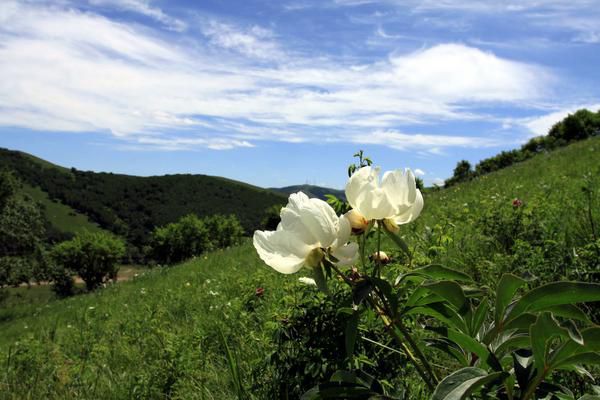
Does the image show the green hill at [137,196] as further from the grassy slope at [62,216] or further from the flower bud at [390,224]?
the flower bud at [390,224]

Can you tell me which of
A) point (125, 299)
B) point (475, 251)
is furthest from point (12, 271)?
point (475, 251)

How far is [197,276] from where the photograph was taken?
823 cm

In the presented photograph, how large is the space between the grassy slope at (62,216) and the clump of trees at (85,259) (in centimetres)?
6502

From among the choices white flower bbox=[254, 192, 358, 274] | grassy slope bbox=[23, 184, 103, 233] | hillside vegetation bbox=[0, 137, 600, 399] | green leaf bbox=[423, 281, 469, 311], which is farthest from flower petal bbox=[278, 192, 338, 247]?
grassy slope bbox=[23, 184, 103, 233]

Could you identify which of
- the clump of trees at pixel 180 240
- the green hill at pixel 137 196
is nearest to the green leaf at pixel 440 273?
the clump of trees at pixel 180 240

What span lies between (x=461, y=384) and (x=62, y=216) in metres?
128

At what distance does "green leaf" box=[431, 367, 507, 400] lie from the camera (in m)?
0.95

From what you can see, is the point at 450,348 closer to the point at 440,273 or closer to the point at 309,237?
the point at 440,273

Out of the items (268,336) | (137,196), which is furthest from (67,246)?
(137,196)

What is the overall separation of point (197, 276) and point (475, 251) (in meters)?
5.43

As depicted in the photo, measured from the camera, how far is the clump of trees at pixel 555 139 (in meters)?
23.0

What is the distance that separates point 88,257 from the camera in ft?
153

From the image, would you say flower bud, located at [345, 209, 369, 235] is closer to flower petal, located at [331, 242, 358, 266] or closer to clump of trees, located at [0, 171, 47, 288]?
flower petal, located at [331, 242, 358, 266]

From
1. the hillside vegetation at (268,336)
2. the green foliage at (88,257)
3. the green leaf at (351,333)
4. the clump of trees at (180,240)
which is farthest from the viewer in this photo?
the clump of trees at (180,240)
